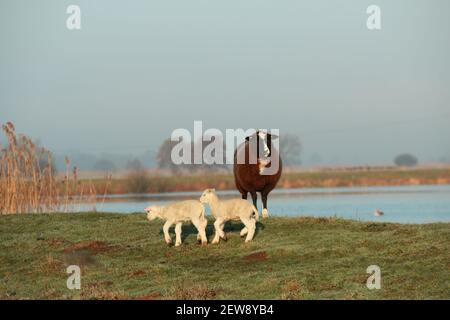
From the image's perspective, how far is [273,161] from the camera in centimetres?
2047

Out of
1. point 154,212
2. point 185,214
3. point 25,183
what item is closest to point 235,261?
point 185,214

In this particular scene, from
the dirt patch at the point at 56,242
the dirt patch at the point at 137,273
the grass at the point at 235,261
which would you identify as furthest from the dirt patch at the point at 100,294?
the dirt patch at the point at 56,242

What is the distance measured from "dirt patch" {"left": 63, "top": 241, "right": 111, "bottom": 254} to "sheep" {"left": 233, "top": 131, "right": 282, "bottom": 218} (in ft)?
14.2

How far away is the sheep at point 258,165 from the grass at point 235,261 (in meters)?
1.82

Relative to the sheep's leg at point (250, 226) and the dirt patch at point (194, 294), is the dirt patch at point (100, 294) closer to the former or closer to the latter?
the dirt patch at point (194, 294)

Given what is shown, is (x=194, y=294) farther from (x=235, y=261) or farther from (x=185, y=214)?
(x=185, y=214)

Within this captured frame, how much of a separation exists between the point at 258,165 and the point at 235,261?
17.4 ft

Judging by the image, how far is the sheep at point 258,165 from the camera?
66.2 feet

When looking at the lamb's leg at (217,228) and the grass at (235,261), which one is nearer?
the grass at (235,261)

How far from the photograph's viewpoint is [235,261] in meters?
15.3

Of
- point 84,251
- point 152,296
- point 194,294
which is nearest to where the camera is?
point 194,294

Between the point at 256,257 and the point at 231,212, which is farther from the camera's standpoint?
the point at 231,212

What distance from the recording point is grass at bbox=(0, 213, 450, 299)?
12969mm
